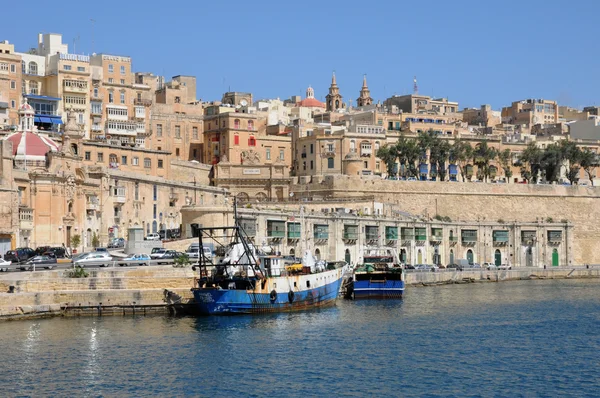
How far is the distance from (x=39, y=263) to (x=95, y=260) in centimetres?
289

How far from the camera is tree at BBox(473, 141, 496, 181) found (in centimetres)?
10888

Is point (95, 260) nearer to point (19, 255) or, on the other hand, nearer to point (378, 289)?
point (19, 255)

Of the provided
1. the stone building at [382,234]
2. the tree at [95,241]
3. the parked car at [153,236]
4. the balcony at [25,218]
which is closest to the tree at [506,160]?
the stone building at [382,234]

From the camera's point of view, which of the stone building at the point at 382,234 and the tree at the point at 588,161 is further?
the tree at the point at 588,161

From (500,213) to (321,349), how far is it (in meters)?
65.4

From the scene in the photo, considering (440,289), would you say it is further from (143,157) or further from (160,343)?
(160,343)

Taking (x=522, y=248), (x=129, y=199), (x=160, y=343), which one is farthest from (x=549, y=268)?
(x=160, y=343)

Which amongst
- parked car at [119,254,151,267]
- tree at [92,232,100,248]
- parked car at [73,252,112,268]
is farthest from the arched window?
parked car at [73,252,112,268]

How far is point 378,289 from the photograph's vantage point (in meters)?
59.9

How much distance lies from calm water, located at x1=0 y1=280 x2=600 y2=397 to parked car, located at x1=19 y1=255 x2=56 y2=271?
4.83 meters

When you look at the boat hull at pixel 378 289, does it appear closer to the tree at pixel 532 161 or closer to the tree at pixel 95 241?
the tree at pixel 95 241

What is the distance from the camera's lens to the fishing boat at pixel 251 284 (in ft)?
155

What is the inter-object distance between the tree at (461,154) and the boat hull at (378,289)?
4817cm

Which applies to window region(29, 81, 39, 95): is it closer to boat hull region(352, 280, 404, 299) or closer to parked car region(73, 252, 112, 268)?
parked car region(73, 252, 112, 268)
